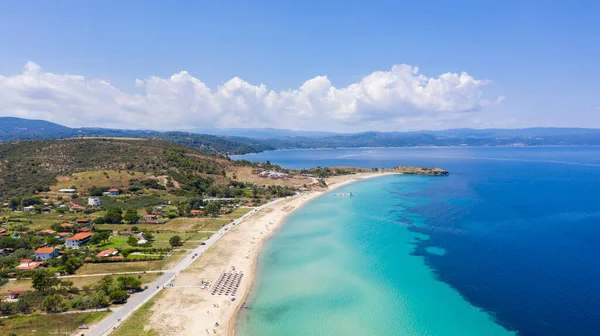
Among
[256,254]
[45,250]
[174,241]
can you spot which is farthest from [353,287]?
[45,250]

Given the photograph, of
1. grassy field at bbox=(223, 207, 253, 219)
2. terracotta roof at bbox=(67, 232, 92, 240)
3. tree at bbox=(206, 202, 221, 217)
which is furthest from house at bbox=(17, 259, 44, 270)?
grassy field at bbox=(223, 207, 253, 219)

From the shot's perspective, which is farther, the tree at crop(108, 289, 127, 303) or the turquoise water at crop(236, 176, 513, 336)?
the tree at crop(108, 289, 127, 303)

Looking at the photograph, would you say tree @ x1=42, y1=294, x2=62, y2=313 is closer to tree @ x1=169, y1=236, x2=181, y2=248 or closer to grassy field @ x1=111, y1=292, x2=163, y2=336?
grassy field @ x1=111, y1=292, x2=163, y2=336

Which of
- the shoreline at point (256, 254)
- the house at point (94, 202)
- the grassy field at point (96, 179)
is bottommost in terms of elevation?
the shoreline at point (256, 254)

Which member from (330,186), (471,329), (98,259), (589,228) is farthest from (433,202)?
(98,259)

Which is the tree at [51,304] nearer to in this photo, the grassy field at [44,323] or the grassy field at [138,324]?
the grassy field at [44,323]

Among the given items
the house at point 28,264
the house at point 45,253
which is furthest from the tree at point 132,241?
the house at point 28,264

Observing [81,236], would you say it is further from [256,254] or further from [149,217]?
[256,254]
